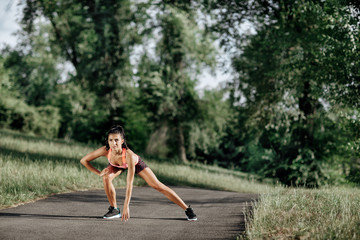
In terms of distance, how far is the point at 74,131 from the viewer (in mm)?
43469

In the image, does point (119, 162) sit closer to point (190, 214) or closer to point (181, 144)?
point (190, 214)

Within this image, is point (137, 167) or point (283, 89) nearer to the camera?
point (137, 167)

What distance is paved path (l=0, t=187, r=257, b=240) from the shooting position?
510cm

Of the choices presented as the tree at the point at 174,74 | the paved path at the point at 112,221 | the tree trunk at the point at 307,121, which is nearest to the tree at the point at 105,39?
the tree at the point at 174,74

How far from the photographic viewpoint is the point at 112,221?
594 cm

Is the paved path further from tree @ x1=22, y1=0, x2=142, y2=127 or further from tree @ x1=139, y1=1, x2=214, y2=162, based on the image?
tree @ x1=139, y1=1, x2=214, y2=162

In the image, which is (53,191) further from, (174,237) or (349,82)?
(349,82)

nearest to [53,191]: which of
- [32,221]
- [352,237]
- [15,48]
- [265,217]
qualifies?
[32,221]

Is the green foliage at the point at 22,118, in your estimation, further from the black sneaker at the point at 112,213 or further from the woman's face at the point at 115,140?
the woman's face at the point at 115,140

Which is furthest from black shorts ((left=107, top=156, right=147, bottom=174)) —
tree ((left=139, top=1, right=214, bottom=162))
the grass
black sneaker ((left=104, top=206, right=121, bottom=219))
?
tree ((left=139, top=1, right=214, bottom=162))

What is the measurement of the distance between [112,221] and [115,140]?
1.48 meters

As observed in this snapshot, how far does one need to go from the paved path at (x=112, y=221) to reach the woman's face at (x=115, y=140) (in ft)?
4.17

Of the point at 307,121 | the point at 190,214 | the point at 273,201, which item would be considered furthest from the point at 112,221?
the point at 307,121

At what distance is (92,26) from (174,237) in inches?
668
